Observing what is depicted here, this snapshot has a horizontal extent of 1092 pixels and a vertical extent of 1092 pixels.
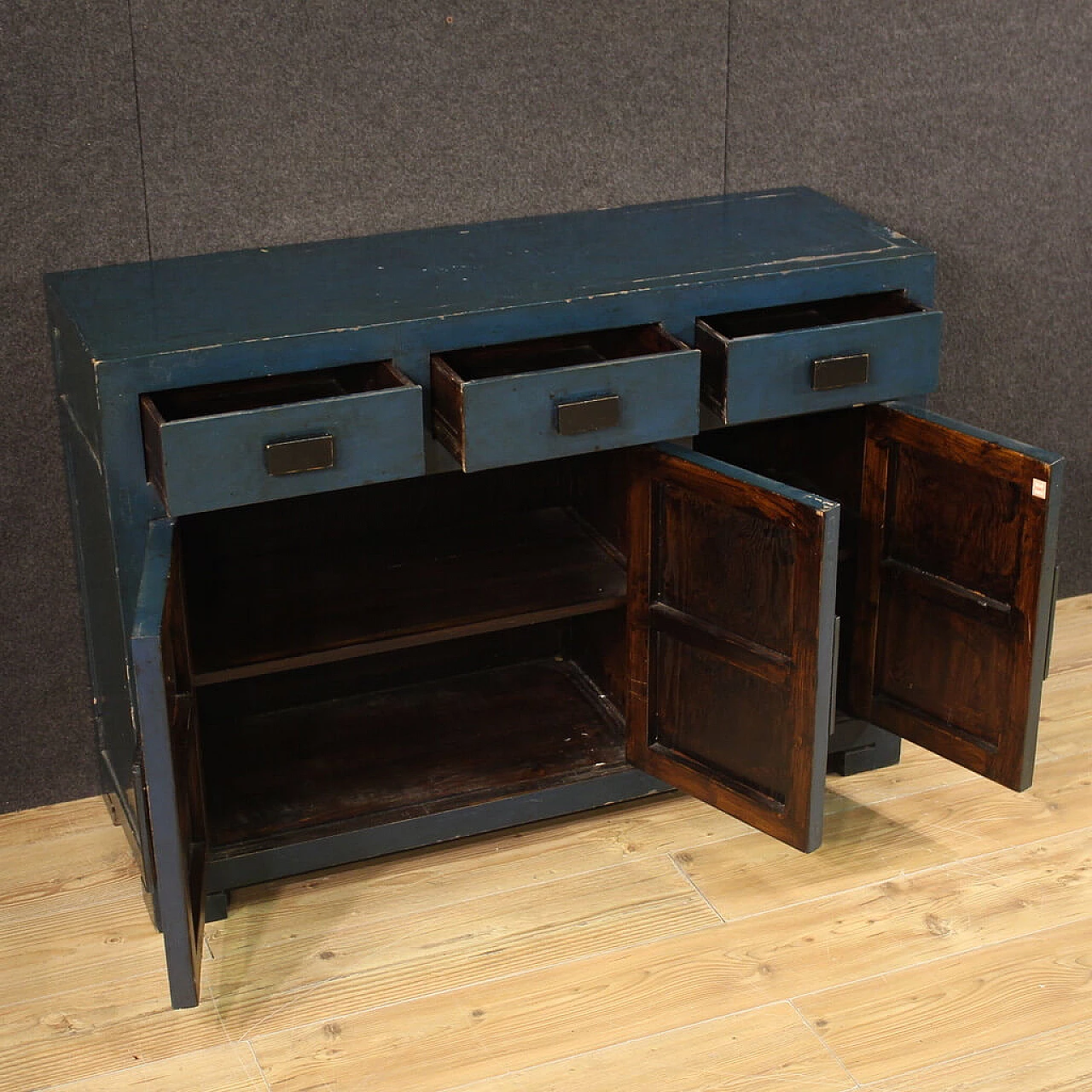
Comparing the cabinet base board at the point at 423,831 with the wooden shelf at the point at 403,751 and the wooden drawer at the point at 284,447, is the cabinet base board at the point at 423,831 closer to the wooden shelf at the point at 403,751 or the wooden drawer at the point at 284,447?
the wooden shelf at the point at 403,751

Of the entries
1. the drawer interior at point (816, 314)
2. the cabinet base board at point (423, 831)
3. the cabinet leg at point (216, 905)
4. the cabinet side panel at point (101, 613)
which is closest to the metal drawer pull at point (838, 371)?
the drawer interior at point (816, 314)

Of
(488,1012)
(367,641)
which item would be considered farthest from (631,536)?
(488,1012)

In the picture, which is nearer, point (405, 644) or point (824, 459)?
point (405, 644)

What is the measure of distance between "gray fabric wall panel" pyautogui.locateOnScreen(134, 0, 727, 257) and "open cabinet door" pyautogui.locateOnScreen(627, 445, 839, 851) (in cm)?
55

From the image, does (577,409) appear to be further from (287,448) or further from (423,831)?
(423,831)

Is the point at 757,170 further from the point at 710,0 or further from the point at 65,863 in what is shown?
the point at 65,863

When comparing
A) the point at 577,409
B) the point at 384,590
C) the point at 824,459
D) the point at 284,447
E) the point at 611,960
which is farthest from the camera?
the point at 824,459

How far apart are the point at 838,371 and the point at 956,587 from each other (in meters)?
0.34

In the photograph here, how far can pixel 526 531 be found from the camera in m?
2.49

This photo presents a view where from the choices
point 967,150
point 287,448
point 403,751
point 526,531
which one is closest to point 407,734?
point 403,751

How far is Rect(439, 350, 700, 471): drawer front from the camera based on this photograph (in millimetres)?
1943

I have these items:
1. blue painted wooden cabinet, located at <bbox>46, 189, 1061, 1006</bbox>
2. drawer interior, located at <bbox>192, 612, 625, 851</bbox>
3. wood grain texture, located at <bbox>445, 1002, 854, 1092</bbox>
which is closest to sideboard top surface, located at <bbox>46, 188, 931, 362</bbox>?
blue painted wooden cabinet, located at <bbox>46, 189, 1061, 1006</bbox>

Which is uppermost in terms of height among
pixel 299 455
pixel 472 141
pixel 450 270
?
pixel 472 141

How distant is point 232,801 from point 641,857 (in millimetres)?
580
